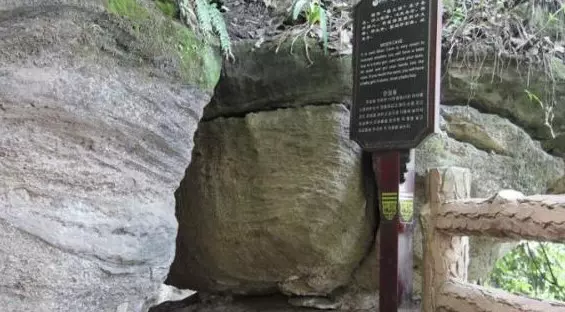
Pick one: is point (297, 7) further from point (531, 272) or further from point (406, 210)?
point (531, 272)

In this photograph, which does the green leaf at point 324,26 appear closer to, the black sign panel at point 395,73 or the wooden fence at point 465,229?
the black sign panel at point 395,73

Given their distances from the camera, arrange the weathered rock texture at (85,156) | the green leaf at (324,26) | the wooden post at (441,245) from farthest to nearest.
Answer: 1. the green leaf at (324,26)
2. the wooden post at (441,245)
3. the weathered rock texture at (85,156)

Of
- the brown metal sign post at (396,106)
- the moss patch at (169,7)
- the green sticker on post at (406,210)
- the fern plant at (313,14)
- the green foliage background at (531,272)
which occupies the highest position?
the fern plant at (313,14)

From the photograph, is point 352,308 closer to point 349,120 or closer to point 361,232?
point 361,232

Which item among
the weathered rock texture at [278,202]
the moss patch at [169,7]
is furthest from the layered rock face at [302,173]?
the moss patch at [169,7]

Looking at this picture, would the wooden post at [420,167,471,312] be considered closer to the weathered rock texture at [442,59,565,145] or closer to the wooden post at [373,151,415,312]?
the wooden post at [373,151,415,312]

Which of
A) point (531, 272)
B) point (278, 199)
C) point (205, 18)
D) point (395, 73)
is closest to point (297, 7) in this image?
point (205, 18)

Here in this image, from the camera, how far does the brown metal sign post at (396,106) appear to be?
2707mm

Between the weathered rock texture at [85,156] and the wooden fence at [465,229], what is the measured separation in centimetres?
142

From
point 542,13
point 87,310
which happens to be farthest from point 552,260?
point 87,310

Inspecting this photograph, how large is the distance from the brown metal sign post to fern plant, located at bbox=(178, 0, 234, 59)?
0.81 metres

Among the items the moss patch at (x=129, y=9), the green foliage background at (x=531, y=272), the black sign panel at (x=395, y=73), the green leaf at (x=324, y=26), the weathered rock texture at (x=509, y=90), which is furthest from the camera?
the green foliage background at (x=531, y=272)

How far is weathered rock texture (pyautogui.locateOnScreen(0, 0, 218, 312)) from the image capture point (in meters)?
2.06

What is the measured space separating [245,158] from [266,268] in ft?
2.58
